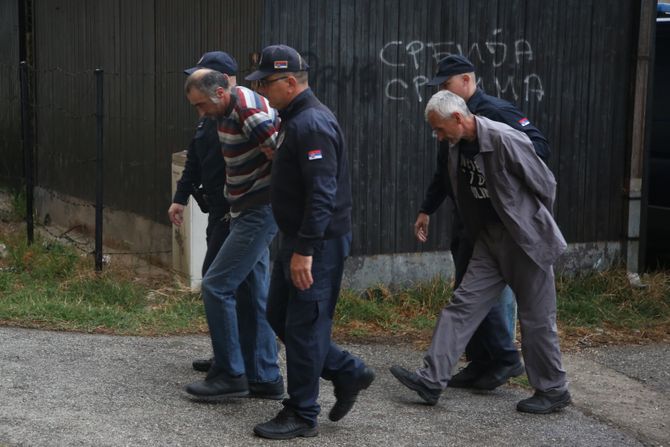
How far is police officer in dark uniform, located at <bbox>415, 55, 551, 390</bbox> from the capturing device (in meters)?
6.04

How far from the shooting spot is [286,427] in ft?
17.3

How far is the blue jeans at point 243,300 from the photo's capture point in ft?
18.6

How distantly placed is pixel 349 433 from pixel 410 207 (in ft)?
10.7

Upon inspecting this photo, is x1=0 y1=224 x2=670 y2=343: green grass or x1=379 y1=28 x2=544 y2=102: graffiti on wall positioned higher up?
x1=379 y1=28 x2=544 y2=102: graffiti on wall

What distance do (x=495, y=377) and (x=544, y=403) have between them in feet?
1.46

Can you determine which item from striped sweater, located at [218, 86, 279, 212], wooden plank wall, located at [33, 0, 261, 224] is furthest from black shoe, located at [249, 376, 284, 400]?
wooden plank wall, located at [33, 0, 261, 224]

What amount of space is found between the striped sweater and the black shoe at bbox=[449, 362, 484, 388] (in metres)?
1.56

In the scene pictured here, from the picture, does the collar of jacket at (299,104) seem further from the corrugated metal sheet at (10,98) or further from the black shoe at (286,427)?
the corrugated metal sheet at (10,98)

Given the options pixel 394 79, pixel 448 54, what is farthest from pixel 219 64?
pixel 448 54

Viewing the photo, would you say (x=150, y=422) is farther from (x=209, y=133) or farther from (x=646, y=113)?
(x=646, y=113)

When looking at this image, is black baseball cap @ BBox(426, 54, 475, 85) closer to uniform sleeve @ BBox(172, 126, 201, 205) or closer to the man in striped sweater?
the man in striped sweater

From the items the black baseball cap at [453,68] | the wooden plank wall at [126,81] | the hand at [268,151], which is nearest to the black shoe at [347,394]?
the hand at [268,151]

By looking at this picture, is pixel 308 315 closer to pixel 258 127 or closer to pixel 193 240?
pixel 258 127

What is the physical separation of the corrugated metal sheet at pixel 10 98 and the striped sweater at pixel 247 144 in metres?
7.66
